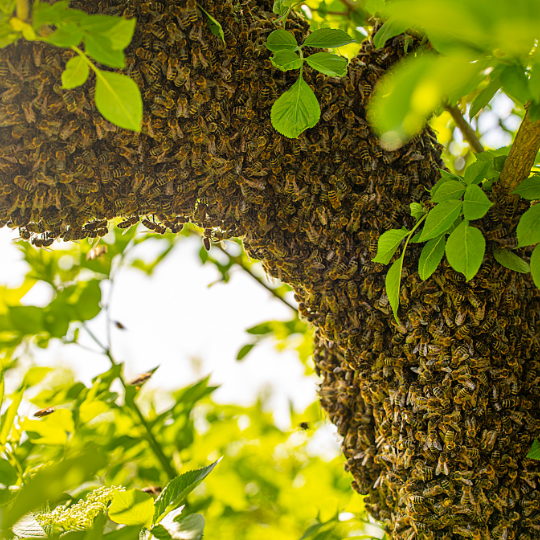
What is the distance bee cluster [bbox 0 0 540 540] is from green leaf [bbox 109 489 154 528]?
40 cm

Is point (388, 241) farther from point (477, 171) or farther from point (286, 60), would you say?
point (286, 60)

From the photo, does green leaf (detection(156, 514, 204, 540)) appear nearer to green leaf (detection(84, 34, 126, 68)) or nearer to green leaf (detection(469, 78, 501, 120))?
green leaf (detection(84, 34, 126, 68))

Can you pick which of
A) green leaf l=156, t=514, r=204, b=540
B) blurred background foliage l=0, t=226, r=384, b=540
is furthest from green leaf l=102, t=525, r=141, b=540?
blurred background foliage l=0, t=226, r=384, b=540

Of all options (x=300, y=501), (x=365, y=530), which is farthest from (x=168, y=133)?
(x=300, y=501)

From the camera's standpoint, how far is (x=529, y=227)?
540 millimetres

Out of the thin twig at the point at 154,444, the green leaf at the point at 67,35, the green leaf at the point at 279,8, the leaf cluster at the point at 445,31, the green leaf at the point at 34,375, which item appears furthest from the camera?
the thin twig at the point at 154,444

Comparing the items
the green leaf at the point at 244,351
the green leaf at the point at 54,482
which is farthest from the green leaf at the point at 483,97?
the green leaf at the point at 244,351

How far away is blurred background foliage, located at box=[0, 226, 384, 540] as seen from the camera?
3.02 ft

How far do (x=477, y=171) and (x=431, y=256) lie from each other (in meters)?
0.14

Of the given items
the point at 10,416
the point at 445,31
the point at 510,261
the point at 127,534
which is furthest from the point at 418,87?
the point at 10,416

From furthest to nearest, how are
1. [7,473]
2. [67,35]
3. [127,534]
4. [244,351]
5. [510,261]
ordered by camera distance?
[244,351] → [7,473] → [510,261] → [127,534] → [67,35]

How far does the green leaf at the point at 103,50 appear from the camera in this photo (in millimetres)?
366

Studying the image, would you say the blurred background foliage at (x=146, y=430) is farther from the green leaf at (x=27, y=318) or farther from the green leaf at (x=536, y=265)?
the green leaf at (x=536, y=265)

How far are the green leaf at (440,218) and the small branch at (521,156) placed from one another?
129mm
